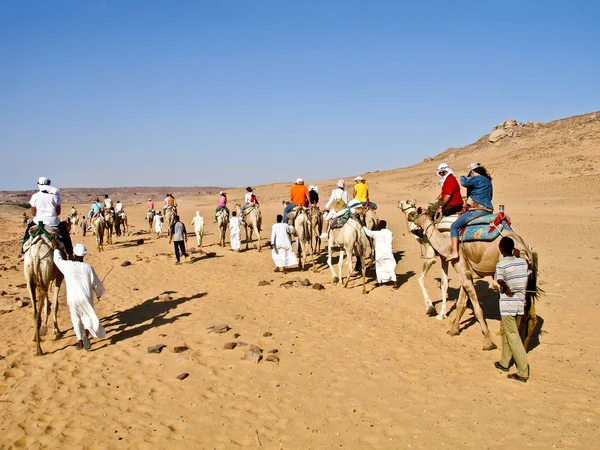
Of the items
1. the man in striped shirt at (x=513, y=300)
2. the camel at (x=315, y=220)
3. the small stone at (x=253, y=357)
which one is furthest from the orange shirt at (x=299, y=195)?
the man in striped shirt at (x=513, y=300)

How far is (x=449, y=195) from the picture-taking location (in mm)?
9820

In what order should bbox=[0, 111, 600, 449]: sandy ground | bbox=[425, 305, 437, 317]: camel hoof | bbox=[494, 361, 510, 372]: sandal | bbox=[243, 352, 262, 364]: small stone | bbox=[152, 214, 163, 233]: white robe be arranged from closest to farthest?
bbox=[0, 111, 600, 449]: sandy ground < bbox=[494, 361, 510, 372]: sandal < bbox=[243, 352, 262, 364]: small stone < bbox=[425, 305, 437, 317]: camel hoof < bbox=[152, 214, 163, 233]: white robe

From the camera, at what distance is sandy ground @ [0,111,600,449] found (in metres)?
5.66

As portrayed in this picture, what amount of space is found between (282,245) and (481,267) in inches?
300

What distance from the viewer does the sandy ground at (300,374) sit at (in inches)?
223

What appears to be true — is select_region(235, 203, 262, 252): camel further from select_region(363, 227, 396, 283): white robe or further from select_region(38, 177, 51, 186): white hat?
select_region(38, 177, 51, 186): white hat

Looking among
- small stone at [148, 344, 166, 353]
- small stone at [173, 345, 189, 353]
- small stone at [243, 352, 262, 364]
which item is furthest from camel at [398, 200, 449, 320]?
small stone at [148, 344, 166, 353]

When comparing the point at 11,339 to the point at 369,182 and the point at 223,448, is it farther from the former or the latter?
the point at 369,182

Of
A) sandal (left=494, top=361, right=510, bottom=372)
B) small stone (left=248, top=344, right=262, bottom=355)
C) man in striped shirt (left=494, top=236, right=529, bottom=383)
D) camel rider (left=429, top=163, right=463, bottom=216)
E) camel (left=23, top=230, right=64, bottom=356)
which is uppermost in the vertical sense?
camel rider (left=429, top=163, right=463, bottom=216)

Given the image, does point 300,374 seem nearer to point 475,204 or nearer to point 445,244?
point 445,244

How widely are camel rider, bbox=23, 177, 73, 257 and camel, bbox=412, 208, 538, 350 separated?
7.52 metres

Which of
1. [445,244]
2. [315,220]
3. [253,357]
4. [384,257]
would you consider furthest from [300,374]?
[315,220]

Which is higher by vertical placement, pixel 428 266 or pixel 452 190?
pixel 452 190

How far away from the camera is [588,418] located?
586cm
